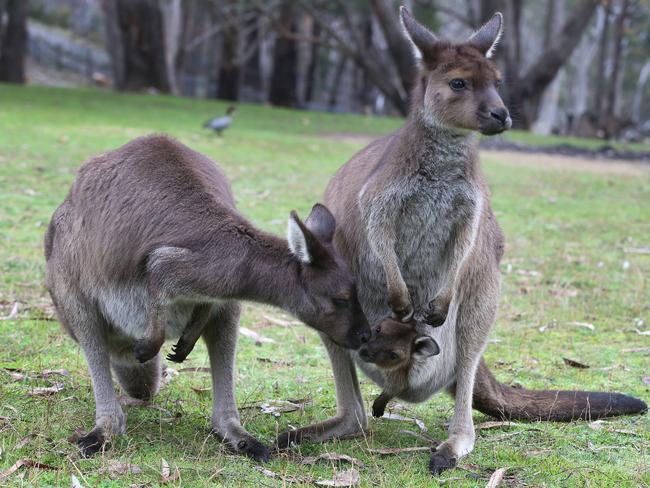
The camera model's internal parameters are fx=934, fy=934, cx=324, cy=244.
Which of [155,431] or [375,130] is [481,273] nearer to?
[155,431]

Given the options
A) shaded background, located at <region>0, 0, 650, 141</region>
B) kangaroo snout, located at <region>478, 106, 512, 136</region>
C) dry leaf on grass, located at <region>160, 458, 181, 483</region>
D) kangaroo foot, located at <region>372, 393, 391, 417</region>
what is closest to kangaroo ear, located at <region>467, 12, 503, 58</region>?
kangaroo snout, located at <region>478, 106, 512, 136</region>

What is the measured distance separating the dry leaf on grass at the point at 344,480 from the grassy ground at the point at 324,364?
0.14ft

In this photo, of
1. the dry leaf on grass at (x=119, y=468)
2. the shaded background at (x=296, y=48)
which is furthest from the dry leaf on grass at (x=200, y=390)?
the shaded background at (x=296, y=48)

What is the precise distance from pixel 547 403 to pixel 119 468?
2004 millimetres

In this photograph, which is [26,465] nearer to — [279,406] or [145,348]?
[145,348]

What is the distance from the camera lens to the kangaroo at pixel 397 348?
3959 millimetres

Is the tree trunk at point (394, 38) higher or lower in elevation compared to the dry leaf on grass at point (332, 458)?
higher

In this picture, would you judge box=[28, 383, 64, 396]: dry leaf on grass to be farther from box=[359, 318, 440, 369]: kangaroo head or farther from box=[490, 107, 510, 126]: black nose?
box=[490, 107, 510, 126]: black nose

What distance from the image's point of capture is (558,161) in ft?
54.7

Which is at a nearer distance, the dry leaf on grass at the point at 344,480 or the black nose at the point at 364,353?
the dry leaf on grass at the point at 344,480

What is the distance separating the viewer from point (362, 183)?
14.1ft

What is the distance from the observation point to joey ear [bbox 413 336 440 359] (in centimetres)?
396

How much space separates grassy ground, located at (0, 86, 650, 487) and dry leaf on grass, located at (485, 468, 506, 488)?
57 mm

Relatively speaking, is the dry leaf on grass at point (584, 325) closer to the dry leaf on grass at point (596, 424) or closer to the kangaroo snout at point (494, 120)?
the dry leaf on grass at point (596, 424)
